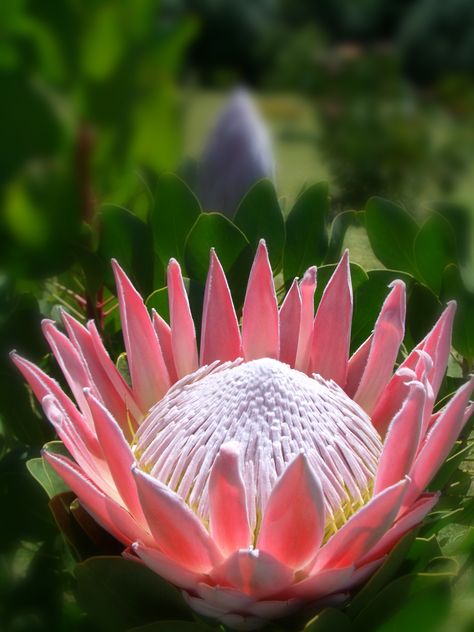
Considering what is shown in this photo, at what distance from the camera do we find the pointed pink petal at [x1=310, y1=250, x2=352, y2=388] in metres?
0.53

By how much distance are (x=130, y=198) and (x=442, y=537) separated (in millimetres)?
459

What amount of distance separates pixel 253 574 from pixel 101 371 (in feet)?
0.54

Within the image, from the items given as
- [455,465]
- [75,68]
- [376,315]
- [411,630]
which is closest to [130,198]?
[75,68]

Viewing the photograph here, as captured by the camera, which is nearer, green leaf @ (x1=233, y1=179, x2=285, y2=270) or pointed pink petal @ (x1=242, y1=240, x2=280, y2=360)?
pointed pink petal @ (x1=242, y1=240, x2=280, y2=360)

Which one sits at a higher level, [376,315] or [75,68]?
[75,68]

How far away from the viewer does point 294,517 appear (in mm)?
403

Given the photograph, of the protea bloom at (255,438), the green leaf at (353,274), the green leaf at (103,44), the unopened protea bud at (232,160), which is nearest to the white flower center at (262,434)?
the protea bloom at (255,438)

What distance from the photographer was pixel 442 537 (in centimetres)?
52

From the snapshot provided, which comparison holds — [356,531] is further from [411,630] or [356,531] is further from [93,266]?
[93,266]

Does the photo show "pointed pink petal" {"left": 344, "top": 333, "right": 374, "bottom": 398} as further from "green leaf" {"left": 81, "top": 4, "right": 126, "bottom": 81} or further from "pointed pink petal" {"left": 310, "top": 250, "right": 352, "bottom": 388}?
"green leaf" {"left": 81, "top": 4, "right": 126, "bottom": 81}

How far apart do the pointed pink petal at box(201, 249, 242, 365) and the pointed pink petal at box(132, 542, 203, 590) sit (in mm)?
154

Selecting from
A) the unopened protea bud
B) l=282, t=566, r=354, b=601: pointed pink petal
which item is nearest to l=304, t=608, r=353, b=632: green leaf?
l=282, t=566, r=354, b=601: pointed pink petal

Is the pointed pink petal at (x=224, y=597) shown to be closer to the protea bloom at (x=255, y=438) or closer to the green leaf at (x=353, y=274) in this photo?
the protea bloom at (x=255, y=438)

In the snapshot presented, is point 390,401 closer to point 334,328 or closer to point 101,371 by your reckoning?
point 334,328
